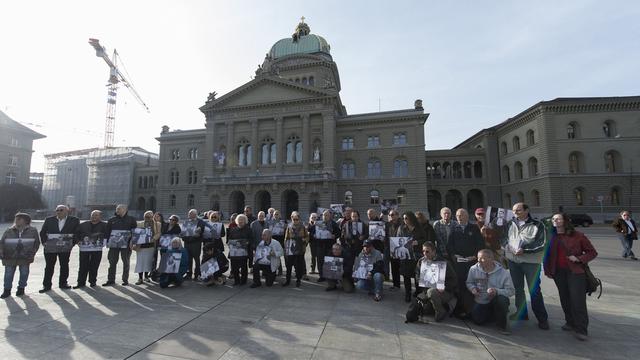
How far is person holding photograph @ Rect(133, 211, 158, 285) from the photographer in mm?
9359

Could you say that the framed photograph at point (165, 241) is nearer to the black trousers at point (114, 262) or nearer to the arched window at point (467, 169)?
the black trousers at point (114, 262)

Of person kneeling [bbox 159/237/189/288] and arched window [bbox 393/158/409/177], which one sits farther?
arched window [bbox 393/158/409/177]

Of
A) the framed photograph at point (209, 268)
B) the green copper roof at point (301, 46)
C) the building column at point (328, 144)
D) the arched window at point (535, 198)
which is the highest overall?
the green copper roof at point (301, 46)

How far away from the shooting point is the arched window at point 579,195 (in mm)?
37594

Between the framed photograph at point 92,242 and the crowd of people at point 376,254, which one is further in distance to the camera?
the framed photograph at point 92,242

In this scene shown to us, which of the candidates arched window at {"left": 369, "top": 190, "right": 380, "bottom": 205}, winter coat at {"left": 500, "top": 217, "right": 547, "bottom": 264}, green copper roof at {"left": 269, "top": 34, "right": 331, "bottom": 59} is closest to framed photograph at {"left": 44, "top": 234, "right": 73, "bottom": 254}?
winter coat at {"left": 500, "top": 217, "right": 547, "bottom": 264}

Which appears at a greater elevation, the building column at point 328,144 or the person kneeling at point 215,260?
the building column at point 328,144

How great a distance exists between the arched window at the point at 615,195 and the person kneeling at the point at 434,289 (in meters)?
44.5

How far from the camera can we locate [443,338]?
5.38 metres

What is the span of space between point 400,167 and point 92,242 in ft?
126

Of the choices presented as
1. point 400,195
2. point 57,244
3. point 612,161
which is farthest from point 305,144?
point 612,161

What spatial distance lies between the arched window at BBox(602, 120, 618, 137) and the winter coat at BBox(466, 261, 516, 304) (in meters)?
45.8

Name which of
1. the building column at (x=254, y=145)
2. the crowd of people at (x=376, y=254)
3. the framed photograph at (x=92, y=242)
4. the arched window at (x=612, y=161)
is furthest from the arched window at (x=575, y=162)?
the framed photograph at (x=92, y=242)

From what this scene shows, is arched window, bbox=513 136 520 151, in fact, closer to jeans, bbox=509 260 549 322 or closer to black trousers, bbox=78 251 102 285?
jeans, bbox=509 260 549 322
